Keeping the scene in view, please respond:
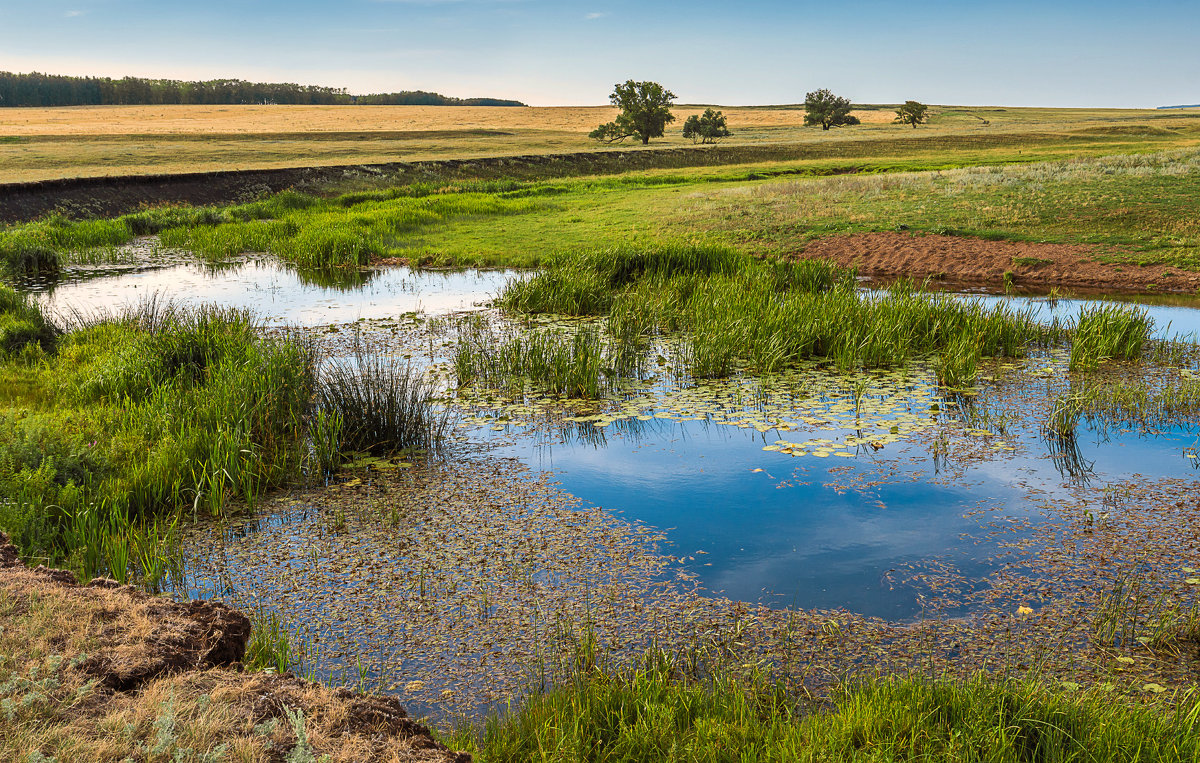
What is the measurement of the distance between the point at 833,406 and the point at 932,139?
189 ft

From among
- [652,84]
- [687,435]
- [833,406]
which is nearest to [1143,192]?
[833,406]

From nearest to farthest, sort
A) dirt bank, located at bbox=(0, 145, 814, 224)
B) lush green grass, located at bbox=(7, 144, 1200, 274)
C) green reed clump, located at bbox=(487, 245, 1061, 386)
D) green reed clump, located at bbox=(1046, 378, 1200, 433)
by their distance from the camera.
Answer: green reed clump, located at bbox=(1046, 378, 1200, 433) < green reed clump, located at bbox=(487, 245, 1061, 386) < lush green grass, located at bbox=(7, 144, 1200, 274) < dirt bank, located at bbox=(0, 145, 814, 224)

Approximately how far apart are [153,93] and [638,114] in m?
60.2

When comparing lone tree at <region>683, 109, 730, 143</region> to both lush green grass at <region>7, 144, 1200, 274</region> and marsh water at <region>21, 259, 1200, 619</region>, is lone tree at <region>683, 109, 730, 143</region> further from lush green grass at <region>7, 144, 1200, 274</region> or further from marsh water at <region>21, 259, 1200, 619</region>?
marsh water at <region>21, 259, 1200, 619</region>

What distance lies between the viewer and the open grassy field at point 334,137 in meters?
42.2

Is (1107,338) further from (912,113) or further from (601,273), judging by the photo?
(912,113)

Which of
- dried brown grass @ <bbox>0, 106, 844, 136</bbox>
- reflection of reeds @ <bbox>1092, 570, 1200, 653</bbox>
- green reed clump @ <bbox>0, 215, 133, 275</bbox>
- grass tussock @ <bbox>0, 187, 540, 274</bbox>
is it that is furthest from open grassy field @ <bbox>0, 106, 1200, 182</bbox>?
reflection of reeds @ <bbox>1092, 570, 1200, 653</bbox>

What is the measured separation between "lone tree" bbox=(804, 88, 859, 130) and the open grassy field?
7.57ft

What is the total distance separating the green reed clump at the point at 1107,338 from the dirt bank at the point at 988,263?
570cm

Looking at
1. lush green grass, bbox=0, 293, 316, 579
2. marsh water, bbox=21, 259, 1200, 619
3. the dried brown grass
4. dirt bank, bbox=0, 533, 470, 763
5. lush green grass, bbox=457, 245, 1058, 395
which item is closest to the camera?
dirt bank, bbox=0, 533, 470, 763

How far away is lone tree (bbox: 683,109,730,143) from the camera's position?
72062 mm

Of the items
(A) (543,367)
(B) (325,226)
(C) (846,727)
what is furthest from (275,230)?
(C) (846,727)

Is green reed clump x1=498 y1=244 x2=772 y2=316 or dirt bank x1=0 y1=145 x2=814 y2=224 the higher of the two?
dirt bank x1=0 y1=145 x2=814 y2=224

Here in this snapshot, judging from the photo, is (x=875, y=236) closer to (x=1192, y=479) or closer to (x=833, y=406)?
(x=833, y=406)
